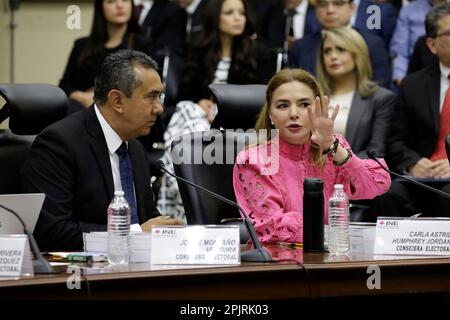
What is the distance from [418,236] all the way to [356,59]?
2593mm

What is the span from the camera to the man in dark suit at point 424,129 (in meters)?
5.09

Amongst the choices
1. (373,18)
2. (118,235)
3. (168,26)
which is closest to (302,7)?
(373,18)

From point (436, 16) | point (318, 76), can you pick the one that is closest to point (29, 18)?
point (318, 76)

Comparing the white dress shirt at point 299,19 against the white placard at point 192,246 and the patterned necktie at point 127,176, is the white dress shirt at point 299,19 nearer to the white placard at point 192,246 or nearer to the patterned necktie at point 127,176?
the patterned necktie at point 127,176

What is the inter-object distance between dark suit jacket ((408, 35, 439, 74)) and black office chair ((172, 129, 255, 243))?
6.61 feet

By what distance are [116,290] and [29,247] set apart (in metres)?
0.29

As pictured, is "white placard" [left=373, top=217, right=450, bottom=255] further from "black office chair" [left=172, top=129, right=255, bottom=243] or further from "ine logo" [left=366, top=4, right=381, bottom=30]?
"ine logo" [left=366, top=4, right=381, bottom=30]

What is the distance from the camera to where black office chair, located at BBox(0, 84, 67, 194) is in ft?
11.8

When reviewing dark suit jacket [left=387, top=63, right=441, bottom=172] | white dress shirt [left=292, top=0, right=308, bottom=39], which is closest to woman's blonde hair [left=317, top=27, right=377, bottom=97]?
dark suit jacket [left=387, top=63, right=441, bottom=172]

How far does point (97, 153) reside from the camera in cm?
359

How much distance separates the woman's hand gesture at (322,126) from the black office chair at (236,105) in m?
0.61

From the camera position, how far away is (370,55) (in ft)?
19.2

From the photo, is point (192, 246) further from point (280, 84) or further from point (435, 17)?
point (435, 17)

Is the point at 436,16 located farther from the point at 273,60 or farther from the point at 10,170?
the point at 10,170
